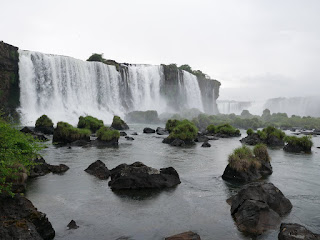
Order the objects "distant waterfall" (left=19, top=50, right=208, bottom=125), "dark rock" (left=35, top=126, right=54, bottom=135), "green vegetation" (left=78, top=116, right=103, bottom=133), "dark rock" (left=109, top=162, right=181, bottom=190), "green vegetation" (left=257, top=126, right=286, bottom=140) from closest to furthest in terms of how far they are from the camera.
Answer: "dark rock" (left=109, top=162, right=181, bottom=190), "green vegetation" (left=257, top=126, right=286, bottom=140), "dark rock" (left=35, top=126, right=54, bottom=135), "green vegetation" (left=78, top=116, right=103, bottom=133), "distant waterfall" (left=19, top=50, right=208, bottom=125)

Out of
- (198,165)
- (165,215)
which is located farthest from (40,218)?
(198,165)

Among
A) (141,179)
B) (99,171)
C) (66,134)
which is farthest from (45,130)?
(141,179)

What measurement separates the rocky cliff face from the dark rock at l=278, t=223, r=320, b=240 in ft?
201

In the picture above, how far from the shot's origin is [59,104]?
6644 cm

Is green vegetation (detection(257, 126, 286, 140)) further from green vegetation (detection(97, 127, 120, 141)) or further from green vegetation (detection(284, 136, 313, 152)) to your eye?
green vegetation (detection(97, 127, 120, 141))

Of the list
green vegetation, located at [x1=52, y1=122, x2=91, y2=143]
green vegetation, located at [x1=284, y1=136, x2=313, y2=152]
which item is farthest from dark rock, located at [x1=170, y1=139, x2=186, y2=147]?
green vegetation, located at [x1=284, y1=136, x2=313, y2=152]

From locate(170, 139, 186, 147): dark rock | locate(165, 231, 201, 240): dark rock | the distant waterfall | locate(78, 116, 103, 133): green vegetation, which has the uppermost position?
the distant waterfall

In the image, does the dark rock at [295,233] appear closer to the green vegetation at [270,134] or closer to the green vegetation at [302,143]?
the green vegetation at [302,143]

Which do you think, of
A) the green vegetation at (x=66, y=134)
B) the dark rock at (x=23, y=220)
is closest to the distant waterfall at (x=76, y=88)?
the green vegetation at (x=66, y=134)

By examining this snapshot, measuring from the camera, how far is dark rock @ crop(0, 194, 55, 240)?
7.50m

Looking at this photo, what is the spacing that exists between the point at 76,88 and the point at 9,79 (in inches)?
588

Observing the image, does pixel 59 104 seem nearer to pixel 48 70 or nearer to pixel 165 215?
pixel 48 70

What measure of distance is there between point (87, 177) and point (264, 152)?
12.9m

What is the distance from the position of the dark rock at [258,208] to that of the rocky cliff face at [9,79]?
5874 cm
